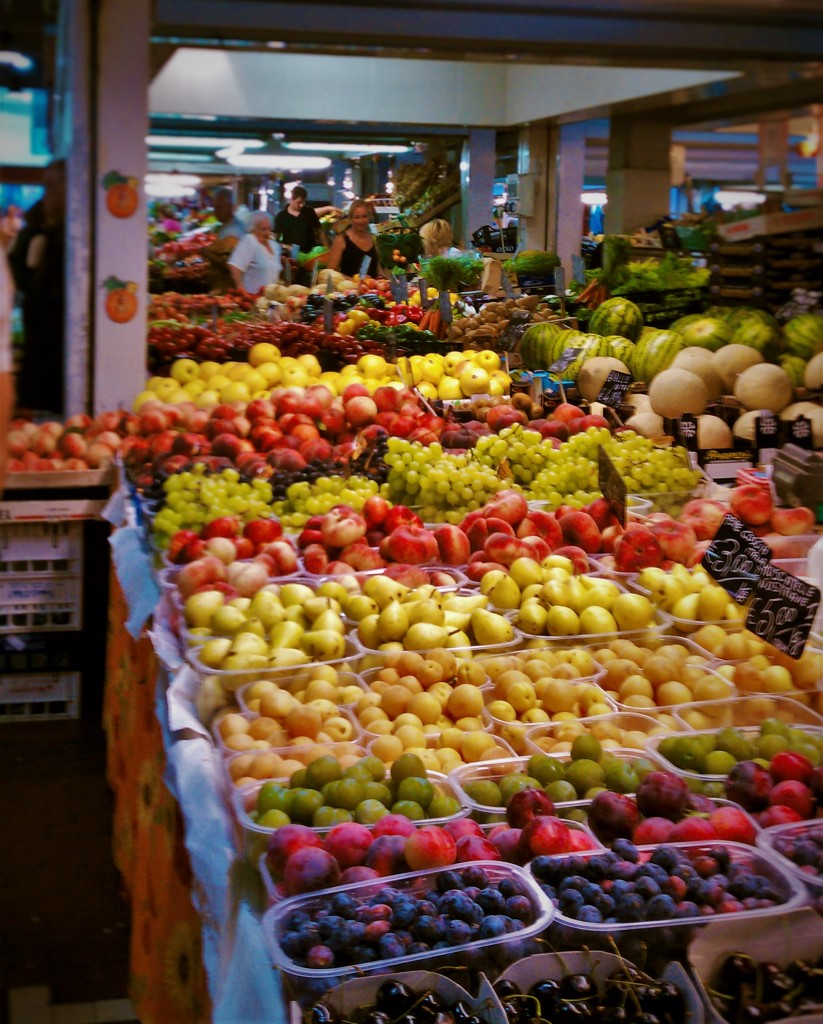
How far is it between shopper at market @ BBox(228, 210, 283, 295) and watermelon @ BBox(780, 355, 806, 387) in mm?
2098

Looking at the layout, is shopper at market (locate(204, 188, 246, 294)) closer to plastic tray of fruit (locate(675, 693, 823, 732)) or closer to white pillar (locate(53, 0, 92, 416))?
white pillar (locate(53, 0, 92, 416))

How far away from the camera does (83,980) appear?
9.81 ft

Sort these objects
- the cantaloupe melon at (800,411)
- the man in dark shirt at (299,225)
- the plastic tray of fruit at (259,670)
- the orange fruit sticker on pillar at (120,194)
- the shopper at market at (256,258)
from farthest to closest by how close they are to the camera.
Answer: the orange fruit sticker on pillar at (120,194), the shopper at market at (256,258), the man in dark shirt at (299,225), the cantaloupe melon at (800,411), the plastic tray of fruit at (259,670)

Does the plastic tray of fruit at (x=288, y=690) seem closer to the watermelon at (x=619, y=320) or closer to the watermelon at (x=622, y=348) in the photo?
the watermelon at (x=622, y=348)

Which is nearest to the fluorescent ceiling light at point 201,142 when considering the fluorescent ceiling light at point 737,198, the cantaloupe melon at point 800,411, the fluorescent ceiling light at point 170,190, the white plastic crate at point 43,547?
the fluorescent ceiling light at point 170,190

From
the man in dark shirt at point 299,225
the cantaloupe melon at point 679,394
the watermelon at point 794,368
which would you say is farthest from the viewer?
the man in dark shirt at point 299,225

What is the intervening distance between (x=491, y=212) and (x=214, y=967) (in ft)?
9.06

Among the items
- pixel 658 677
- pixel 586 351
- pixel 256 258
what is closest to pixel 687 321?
pixel 586 351

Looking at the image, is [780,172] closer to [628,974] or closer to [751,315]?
[628,974]

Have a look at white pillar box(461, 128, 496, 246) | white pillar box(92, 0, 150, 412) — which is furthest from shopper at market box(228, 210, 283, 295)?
white pillar box(461, 128, 496, 246)

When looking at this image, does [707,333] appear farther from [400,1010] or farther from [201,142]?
[400,1010]

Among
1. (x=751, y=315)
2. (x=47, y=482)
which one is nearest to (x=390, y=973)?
(x=751, y=315)

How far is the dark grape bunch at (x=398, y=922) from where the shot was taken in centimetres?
144

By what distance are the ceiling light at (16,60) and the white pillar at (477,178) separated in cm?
257
